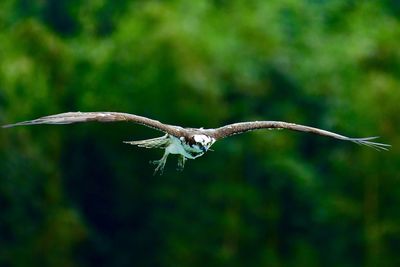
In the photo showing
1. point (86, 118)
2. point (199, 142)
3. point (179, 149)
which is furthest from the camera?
point (179, 149)

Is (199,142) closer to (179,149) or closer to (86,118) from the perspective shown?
(179,149)

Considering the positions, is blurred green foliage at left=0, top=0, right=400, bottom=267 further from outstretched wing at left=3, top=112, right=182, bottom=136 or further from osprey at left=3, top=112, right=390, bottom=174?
outstretched wing at left=3, top=112, right=182, bottom=136

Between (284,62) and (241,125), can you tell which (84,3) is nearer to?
(284,62)

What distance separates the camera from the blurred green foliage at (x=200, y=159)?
3666cm

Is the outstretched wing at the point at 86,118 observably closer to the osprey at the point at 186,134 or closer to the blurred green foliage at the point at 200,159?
the osprey at the point at 186,134

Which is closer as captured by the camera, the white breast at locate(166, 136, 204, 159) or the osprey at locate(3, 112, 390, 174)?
the osprey at locate(3, 112, 390, 174)

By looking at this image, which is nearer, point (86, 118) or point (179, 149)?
point (86, 118)

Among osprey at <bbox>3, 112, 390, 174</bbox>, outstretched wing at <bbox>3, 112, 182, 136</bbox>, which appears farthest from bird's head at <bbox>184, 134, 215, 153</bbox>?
outstretched wing at <bbox>3, 112, 182, 136</bbox>

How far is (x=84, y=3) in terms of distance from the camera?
2108 inches

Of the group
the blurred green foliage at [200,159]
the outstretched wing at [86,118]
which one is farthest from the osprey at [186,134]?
the blurred green foliage at [200,159]

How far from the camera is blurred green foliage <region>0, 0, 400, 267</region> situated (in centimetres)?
3666

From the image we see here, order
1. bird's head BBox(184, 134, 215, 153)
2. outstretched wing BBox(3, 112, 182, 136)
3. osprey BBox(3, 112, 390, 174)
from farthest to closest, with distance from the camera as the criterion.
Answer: bird's head BBox(184, 134, 215, 153), osprey BBox(3, 112, 390, 174), outstretched wing BBox(3, 112, 182, 136)

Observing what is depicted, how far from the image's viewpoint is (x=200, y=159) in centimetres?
3759

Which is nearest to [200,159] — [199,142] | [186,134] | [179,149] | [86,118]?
[179,149]
